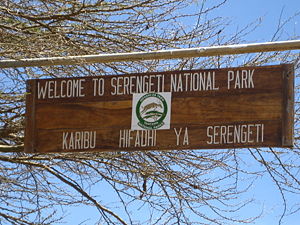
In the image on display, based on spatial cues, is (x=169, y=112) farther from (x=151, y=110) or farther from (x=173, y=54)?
(x=173, y=54)

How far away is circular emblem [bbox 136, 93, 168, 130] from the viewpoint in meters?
4.80

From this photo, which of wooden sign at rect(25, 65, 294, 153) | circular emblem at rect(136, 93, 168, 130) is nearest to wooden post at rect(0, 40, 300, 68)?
wooden sign at rect(25, 65, 294, 153)

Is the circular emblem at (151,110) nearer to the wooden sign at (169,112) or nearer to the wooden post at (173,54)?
the wooden sign at (169,112)

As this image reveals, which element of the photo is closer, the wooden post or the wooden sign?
the wooden sign

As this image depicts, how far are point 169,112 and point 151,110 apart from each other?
0.14 meters

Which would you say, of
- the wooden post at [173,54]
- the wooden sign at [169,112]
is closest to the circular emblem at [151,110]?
the wooden sign at [169,112]

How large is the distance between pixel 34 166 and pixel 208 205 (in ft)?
7.42

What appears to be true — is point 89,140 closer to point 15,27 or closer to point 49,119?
point 49,119

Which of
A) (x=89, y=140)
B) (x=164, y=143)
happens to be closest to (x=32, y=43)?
(x=89, y=140)

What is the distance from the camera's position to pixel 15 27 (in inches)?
263

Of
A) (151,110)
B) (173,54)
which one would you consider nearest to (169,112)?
(151,110)

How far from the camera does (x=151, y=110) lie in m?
4.84

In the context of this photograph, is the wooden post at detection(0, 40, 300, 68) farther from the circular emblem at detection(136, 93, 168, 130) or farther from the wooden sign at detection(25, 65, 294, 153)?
the circular emblem at detection(136, 93, 168, 130)

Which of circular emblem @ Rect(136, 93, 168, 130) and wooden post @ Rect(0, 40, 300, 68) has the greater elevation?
wooden post @ Rect(0, 40, 300, 68)
